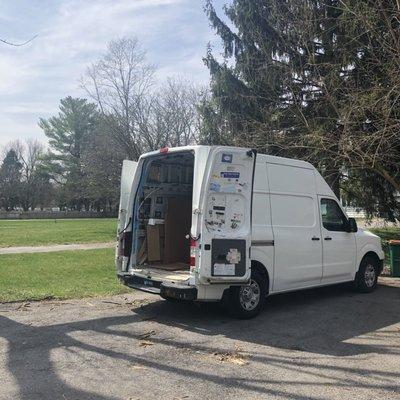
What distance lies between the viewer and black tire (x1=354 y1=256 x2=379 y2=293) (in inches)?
402

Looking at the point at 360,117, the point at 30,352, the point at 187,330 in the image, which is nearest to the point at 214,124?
the point at 360,117

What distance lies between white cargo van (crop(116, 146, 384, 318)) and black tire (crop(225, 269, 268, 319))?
2 centimetres

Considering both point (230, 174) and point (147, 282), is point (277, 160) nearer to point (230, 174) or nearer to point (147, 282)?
point (230, 174)

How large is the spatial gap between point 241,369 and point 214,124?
573 inches

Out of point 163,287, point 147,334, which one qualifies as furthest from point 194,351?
point 163,287

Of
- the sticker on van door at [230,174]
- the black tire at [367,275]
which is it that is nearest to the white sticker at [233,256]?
the sticker on van door at [230,174]

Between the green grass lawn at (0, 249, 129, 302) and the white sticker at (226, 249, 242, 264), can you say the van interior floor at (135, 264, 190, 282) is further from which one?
the green grass lawn at (0, 249, 129, 302)

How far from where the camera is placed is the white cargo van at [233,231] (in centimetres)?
732

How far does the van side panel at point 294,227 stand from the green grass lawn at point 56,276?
364 cm

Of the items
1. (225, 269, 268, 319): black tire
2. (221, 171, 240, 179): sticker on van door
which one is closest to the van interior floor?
(225, 269, 268, 319): black tire

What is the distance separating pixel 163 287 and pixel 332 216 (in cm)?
381

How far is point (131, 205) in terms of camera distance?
877 centimetres

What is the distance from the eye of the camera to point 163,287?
7.59 m

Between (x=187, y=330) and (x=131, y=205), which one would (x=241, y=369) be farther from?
(x=131, y=205)
